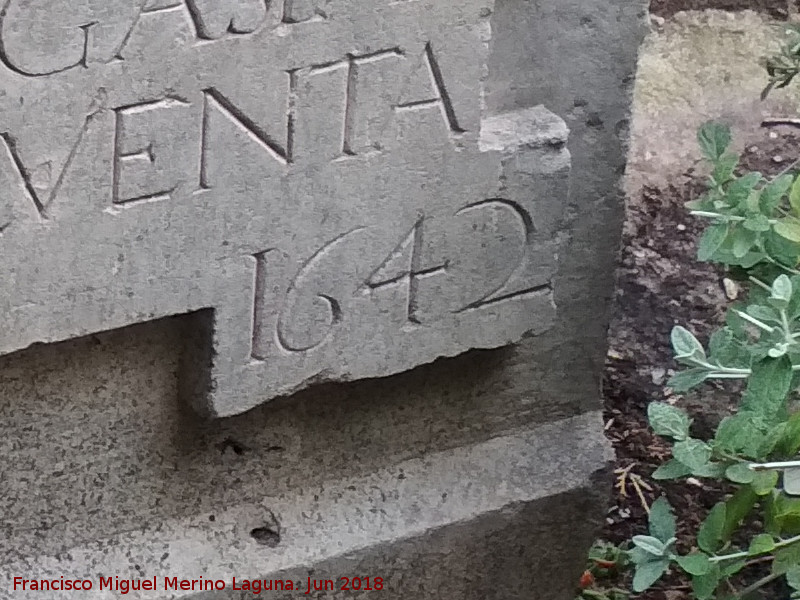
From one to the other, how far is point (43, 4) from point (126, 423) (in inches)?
18.0

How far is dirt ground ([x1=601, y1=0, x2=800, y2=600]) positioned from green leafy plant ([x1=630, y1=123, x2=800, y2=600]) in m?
0.49

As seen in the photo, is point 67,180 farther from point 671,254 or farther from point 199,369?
point 671,254

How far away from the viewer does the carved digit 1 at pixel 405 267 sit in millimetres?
1394

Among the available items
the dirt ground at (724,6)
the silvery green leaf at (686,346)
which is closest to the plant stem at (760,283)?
the silvery green leaf at (686,346)

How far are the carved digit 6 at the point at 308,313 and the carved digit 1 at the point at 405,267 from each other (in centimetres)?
5

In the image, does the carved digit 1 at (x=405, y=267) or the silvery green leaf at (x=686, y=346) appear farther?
the carved digit 1 at (x=405, y=267)

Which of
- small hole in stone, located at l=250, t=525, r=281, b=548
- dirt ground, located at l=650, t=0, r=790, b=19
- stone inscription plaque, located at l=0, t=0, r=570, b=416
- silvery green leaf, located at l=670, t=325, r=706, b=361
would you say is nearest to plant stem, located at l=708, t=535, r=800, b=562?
silvery green leaf, located at l=670, t=325, r=706, b=361

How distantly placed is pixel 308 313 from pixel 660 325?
3.06 feet

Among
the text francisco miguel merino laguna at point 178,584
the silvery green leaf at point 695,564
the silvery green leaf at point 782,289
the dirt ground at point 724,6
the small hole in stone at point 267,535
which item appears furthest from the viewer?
the dirt ground at point 724,6

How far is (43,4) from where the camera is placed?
111 cm

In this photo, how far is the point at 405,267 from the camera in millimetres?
1407

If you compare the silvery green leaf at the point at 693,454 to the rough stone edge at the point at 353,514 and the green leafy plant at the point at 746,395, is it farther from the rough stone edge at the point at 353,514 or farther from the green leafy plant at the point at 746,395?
the rough stone edge at the point at 353,514

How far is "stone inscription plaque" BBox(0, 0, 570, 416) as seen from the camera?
1.17 meters

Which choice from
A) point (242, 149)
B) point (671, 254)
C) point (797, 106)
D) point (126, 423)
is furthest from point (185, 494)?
point (797, 106)
